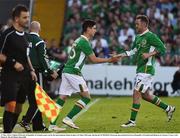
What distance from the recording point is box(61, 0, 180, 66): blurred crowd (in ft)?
88.3

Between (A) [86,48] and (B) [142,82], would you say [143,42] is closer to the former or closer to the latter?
(B) [142,82]

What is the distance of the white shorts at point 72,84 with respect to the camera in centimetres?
1358

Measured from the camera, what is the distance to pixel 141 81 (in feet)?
47.1

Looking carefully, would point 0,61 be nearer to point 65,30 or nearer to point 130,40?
point 130,40

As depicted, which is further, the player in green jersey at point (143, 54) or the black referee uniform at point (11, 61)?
the player in green jersey at point (143, 54)

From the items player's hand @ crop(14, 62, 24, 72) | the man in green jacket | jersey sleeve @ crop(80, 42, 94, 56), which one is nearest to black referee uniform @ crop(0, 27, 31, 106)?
player's hand @ crop(14, 62, 24, 72)

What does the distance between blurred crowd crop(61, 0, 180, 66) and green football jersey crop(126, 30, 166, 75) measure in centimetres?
1153

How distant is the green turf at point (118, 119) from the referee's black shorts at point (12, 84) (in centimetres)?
172

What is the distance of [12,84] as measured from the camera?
11438mm

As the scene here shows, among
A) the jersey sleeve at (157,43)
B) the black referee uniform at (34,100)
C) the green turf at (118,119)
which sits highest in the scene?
the jersey sleeve at (157,43)

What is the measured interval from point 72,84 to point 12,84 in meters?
2.38

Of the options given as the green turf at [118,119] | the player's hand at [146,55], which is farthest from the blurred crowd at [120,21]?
the player's hand at [146,55]

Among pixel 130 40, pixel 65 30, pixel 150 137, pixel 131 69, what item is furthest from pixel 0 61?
pixel 65 30

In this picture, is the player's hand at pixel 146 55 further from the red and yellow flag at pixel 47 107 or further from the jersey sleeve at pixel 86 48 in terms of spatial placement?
the red and yellow flag at pixel 47 107
